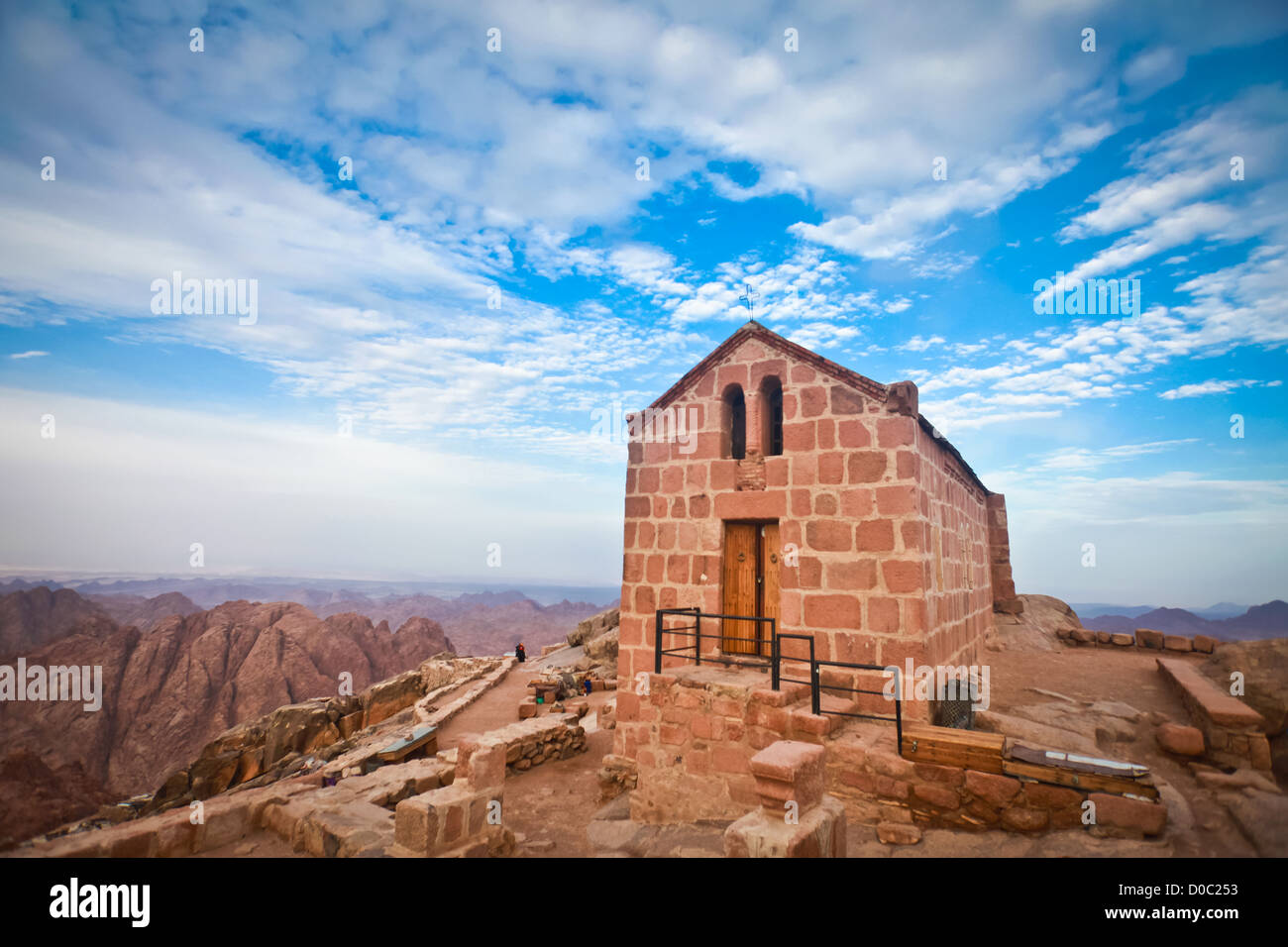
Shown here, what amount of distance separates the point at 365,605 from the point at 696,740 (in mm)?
113305

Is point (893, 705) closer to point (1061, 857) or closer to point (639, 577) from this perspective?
point (1061, 857)

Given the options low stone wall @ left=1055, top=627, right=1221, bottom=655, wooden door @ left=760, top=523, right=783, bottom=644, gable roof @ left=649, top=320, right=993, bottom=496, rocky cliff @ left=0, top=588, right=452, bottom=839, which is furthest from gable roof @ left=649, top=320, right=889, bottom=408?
rocky cliff @ left=0, top=588, right=452, bottom=839

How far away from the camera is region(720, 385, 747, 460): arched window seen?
1016 centimetres

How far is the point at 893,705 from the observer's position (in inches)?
307

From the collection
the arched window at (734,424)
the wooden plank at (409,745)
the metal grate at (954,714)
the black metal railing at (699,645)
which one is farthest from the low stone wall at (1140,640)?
the wooden plank at (409,745)

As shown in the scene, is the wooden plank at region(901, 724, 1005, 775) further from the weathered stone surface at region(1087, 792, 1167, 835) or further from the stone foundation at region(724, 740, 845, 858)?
the stone foundation at region(724, 740, 845, 858)

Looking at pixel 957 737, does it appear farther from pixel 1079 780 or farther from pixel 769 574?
pixel 769 574

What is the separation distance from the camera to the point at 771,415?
10.0 meters

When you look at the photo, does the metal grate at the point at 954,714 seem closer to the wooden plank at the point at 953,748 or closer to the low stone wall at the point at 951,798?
the low stone wall at the point at 951,798

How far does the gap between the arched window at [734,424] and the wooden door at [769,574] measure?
4.92ft

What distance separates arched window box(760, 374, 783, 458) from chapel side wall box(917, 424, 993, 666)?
7.41ft

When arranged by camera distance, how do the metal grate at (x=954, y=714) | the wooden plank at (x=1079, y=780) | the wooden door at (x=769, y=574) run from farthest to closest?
the wooden door at (x=769, y=574)
the metal grate at (x=954, y=714)
the wooden plank at (x=1079, y=780)

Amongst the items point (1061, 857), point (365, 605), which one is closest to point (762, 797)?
point (1061, 857)

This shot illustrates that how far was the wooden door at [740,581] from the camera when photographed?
31.7ft
